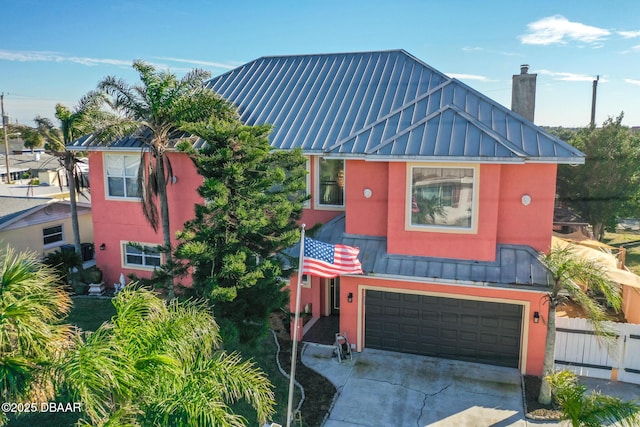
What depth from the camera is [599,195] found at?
86.9 feet

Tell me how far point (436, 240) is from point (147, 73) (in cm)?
1002

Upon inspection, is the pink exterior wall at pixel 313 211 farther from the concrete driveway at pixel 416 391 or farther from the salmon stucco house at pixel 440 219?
the concrete driveway at pixel 416 391

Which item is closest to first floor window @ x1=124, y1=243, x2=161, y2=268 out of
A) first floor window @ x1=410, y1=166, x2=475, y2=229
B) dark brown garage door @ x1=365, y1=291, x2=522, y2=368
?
dark brown garage door @ x1=365, y1=291, x2=522, y2=368

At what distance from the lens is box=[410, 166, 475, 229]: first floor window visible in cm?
1272

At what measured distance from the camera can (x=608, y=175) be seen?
26.4m

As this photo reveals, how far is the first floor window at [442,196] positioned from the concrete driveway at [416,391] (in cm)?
405

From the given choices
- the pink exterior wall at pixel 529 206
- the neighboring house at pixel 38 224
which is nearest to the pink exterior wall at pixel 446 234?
the pink exterior wall at pixel 529 206

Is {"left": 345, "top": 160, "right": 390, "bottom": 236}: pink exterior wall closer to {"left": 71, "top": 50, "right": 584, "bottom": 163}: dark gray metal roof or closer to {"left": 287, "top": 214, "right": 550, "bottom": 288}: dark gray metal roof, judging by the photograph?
{"left": 287, "top": 214, "right": 550, "bottom": 288}: dark gray metal roof

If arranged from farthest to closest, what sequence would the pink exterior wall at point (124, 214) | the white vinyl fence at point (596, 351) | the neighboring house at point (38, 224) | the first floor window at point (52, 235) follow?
the first floor window at point (52, 235) < the neighboring house at point (38, 224) < the pink exterior wall at point (124, 214) < the white vinyl fence at point (596, 351)

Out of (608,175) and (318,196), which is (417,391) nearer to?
(318,196)

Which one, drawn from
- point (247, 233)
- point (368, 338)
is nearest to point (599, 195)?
point (368, 338)

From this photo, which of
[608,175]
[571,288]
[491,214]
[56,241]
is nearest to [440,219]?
[491,214]

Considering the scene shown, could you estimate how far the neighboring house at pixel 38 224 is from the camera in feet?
69.9

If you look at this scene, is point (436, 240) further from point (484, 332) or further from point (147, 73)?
point (147, 73)
